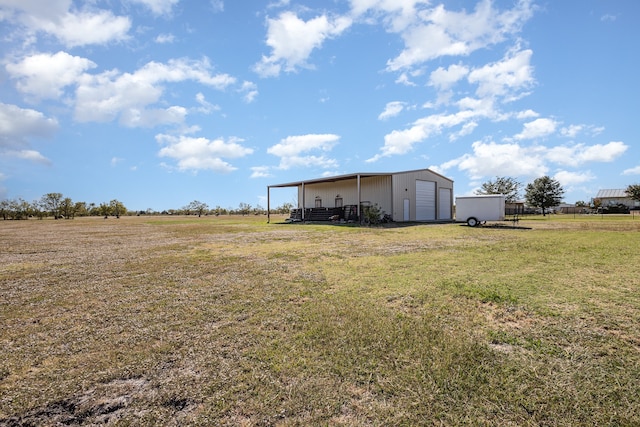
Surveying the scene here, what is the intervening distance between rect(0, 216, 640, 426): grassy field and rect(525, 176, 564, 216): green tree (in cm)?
4771

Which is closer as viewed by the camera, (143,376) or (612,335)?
(143,376)

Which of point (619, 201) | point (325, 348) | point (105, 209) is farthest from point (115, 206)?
point (619, 201)

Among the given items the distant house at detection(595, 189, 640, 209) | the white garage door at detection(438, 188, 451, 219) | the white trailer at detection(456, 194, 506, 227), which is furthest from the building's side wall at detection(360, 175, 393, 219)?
the distant house at detection(595, 189, 640, 209)

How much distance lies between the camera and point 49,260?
8.23m

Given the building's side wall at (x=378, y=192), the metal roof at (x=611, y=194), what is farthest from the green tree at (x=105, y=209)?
the metal roof at (x=611, y=194)

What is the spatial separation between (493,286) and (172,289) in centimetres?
531

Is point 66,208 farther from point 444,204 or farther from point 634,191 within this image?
point 634,191

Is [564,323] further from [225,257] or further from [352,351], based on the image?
[225,257]

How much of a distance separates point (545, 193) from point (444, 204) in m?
27.5

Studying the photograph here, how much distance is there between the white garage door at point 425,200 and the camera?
25.9 m

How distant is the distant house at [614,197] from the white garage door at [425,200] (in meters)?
58.0

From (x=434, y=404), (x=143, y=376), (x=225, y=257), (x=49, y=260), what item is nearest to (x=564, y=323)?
(x=434, y=404)

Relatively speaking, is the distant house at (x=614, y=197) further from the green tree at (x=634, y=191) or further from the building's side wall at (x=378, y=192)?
the building's side wall at (x=378, y=192)

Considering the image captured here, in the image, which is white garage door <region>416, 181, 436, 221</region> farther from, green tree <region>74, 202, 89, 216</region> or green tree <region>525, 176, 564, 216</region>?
green tree <region>74, 202, 89, 216</region>
